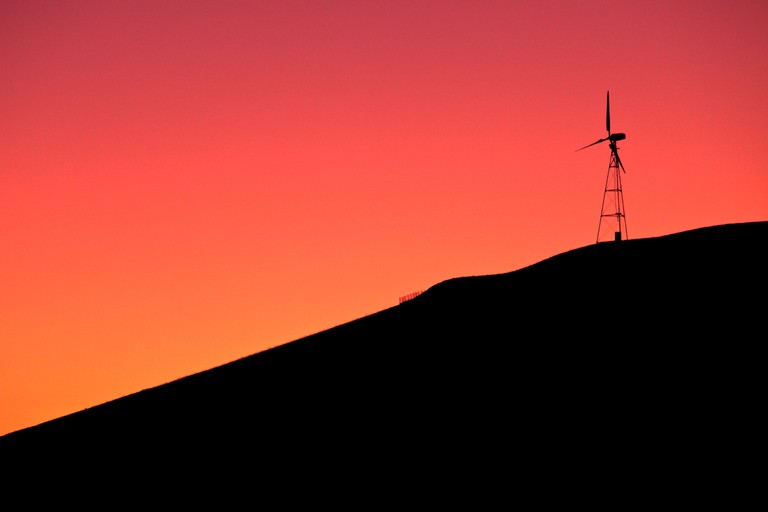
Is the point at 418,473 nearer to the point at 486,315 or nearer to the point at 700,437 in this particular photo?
the point at 700,437

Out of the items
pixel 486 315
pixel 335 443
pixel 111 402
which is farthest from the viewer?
pixel 111 402

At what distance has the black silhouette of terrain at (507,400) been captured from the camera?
16375 millimetres

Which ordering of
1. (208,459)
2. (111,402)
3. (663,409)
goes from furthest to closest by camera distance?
(111,402)
(208,459)
(663,409)

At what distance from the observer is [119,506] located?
2219cm

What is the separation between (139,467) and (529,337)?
36.7 ft

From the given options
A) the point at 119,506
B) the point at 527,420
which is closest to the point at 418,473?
the point at 527,420

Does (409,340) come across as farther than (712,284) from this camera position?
Yes

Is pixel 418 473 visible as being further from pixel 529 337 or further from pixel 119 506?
pixel 119 506

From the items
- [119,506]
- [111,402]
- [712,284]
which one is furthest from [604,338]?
[111,402]

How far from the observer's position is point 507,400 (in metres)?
20.1

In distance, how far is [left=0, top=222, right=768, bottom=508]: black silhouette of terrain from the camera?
16.4 metres

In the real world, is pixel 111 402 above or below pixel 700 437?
above

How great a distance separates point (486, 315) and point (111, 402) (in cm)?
1684

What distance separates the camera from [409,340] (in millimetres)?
27438
